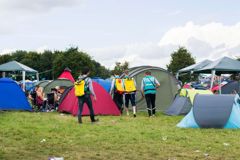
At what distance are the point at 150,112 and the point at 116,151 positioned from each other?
7837mm

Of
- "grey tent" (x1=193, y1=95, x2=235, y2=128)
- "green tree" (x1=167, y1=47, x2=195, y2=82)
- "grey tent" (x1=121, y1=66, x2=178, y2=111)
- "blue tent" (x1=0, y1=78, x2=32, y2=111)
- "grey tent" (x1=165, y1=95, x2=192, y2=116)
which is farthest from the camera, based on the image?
"green tree" (x1=167, y1=47, x2=195, y2=82)

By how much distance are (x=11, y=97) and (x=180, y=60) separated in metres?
38.0

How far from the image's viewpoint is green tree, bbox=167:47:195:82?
54.0 m

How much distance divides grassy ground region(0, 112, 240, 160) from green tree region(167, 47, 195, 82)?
42842 mm

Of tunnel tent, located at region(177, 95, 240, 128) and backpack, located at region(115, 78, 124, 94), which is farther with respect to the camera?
backpack, located at region(115, 78, 124, 94)

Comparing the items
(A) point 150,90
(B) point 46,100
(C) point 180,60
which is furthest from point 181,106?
(C) point 180,60

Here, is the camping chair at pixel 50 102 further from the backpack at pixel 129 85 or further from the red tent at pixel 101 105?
the backpack at pixel 129 85

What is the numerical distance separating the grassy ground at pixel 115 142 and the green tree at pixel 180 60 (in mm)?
42842

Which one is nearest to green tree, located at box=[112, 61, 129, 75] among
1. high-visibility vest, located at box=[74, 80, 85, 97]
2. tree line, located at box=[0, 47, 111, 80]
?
tree line, located at box=[0, 47, 111, 80]

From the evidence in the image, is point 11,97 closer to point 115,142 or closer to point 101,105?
point 101,105

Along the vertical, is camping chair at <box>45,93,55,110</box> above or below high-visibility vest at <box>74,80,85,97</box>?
below

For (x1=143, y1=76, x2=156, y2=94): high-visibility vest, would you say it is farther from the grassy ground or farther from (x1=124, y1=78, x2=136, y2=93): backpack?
the grassy ground

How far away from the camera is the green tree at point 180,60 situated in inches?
2126

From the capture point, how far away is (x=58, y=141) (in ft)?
30.3
